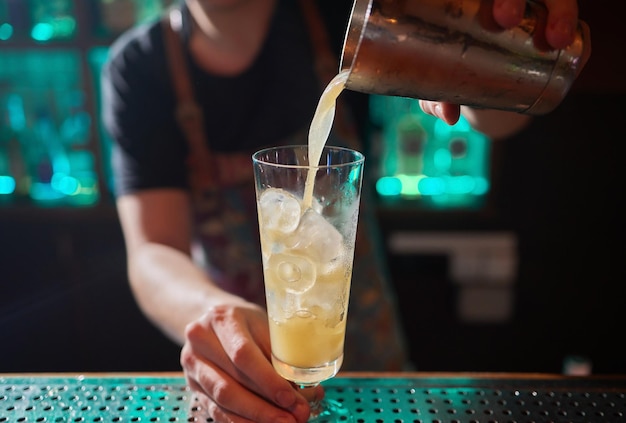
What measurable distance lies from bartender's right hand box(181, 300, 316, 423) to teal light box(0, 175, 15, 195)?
2.48 meters

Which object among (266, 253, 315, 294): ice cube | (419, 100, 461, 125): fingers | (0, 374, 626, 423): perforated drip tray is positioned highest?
(419, 100, 461, 125): fingers

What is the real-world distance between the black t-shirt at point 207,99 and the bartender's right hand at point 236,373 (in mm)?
810

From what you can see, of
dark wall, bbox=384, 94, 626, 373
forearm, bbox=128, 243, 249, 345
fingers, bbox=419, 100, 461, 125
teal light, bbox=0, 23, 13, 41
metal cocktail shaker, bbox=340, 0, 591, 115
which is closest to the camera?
metal cocktail shaker, bbox=340, 0, 591, 115

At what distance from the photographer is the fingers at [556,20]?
34.7 inches

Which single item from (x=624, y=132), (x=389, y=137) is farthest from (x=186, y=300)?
(x=624, y=132)

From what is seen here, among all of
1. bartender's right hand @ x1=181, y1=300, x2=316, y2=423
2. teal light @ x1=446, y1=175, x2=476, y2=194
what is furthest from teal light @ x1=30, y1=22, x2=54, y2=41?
bartender's right hand @ x1=181, y1=300, x2=316, y2=423

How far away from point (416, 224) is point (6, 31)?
2231 mm

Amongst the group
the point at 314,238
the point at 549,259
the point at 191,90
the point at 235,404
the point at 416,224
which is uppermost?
the point at 191,90

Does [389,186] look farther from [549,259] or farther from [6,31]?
[6,31]

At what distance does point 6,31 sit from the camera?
9.78ft

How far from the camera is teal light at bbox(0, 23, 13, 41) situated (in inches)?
116

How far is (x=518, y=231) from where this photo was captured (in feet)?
9.73

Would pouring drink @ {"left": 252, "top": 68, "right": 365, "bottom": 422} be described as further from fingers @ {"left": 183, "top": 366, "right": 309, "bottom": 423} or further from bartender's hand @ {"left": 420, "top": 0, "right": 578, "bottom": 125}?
bartender's hand @ {"left": 420, "top": 0, "right": 578, "bottom": 125}

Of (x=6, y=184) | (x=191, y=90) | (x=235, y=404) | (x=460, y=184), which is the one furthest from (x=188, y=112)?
(x=6, y=184)
